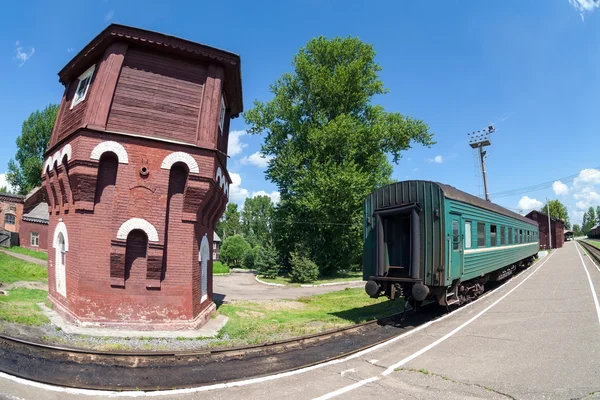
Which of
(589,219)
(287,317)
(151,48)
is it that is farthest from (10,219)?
(589,219)

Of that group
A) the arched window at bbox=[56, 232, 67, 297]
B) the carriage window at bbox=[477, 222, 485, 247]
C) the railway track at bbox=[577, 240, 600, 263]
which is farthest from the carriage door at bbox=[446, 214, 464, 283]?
the railway track at bbox=[577, 240, 600, 263]

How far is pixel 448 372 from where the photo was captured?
594 cm

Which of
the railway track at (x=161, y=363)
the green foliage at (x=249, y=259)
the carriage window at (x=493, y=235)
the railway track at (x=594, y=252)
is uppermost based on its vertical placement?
the carriage window at (x=493, y=235)

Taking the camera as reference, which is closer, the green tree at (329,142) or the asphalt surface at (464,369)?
the asphalt surface at (464,369)

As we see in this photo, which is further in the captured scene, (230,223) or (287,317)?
(230,223)

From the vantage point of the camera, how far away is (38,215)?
120ft

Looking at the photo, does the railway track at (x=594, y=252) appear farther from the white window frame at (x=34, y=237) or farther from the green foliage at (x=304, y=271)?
the white window frame at (x=34, y=237)

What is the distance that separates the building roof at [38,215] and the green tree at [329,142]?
23.7m

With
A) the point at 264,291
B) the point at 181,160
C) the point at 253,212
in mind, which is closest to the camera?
the point at 181,160

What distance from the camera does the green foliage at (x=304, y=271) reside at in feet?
91.4

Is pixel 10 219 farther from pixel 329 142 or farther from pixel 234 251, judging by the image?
pixel 329 142

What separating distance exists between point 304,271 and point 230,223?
5429 cm

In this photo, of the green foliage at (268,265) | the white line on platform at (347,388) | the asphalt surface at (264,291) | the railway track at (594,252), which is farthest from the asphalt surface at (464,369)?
the railway track at (594,252)

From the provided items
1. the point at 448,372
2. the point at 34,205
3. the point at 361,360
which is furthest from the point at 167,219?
the point at 34,205
